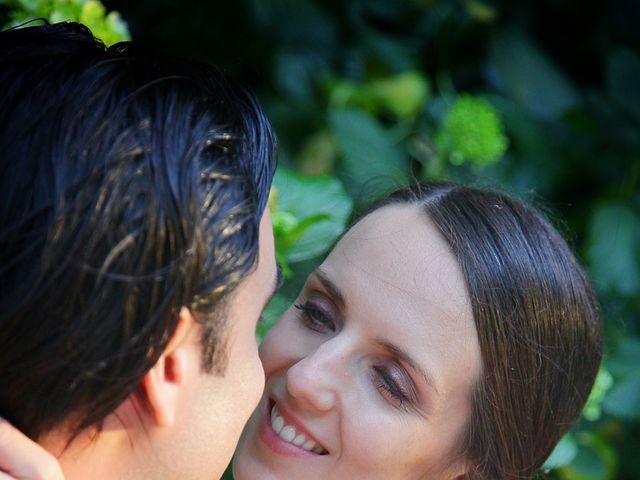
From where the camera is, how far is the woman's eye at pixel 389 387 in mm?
1482

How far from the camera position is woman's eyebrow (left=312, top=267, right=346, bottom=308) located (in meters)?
1.53

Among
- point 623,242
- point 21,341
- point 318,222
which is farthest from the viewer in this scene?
point 623,242

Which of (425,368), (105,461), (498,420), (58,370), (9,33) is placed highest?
(9,33)

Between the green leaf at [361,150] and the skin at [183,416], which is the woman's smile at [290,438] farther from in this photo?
the green leaf at [361,150]

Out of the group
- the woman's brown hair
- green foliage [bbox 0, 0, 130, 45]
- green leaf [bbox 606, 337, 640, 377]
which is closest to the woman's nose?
the woman's brown hair

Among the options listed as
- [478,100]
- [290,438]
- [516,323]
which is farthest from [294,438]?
[478,100]

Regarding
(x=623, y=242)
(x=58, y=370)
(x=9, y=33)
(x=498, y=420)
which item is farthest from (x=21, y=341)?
(x=623, y=242)

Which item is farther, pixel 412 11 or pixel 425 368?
pixel 412 11

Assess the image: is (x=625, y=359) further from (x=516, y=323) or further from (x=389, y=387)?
(x=389, y=387)

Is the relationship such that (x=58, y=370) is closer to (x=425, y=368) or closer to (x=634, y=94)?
(x=425, y=368)

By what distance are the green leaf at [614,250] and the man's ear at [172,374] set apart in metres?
1.74

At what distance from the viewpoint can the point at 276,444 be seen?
1488 millimetres

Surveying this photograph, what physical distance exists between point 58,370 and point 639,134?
2.10 metres

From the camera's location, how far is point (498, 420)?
5.10 feet
